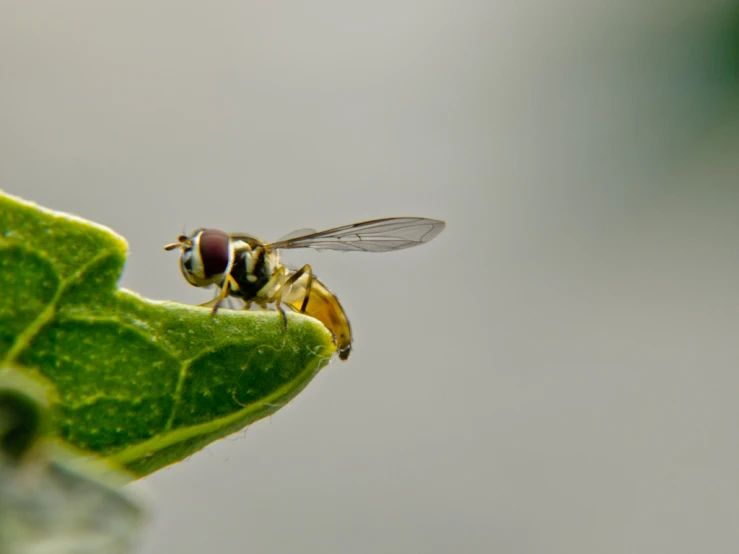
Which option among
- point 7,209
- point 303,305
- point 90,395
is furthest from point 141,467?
point 303,305

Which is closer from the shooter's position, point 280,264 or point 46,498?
point 46,498

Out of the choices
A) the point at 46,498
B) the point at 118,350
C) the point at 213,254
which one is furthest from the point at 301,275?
the point at 46,498

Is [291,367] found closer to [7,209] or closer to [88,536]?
[7,209]

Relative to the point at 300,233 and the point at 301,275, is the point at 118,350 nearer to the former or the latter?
the point at 301,275

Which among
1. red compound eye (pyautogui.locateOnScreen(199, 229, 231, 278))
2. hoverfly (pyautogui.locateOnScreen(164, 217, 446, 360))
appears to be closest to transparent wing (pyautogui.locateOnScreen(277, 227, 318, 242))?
hoverfly (pyautogui.locateOnScreen(164, 217, 446, 360))

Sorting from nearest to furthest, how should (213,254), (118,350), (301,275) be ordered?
(118,350) → (213,254) → (301,275)

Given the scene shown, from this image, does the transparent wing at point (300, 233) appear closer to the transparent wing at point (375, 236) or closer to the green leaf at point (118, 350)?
the transparent wing at point (375, 236)
